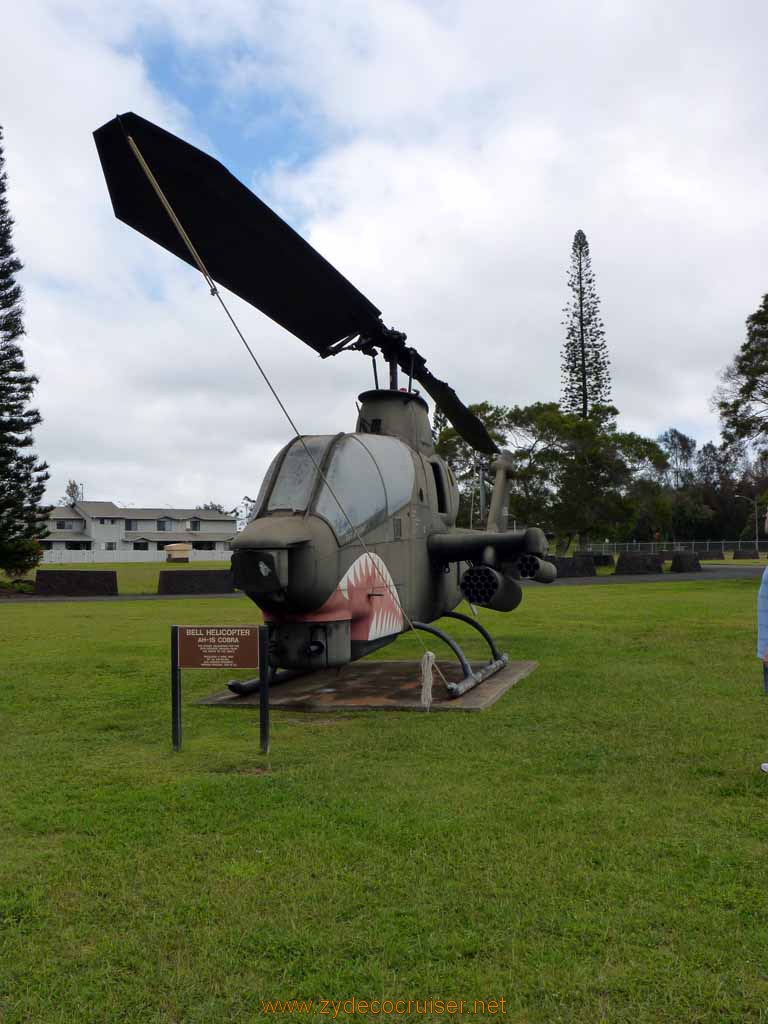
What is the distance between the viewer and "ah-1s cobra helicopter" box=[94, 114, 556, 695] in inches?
235

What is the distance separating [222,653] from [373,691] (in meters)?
3.01

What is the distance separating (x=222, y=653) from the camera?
6191mm

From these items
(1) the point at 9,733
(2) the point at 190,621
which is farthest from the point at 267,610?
(2) the point at 190,621

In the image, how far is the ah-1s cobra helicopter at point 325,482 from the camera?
19.6 feet

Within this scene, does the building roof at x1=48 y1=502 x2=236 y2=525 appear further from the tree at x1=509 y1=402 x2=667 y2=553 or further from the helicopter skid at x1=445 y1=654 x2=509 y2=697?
the helicopter skid at x1=445 y1=654 x2=509 y2=697

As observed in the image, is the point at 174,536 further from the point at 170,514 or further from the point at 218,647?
the point at 218,647

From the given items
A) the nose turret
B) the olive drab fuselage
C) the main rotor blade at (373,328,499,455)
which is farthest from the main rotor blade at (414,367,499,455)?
the nose turret

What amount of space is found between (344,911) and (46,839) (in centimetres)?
188

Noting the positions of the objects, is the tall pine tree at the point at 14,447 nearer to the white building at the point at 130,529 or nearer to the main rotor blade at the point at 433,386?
the main rotor blade at the point at 433,386

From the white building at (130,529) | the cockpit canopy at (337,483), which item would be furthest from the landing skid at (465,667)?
the white building at (130,529)

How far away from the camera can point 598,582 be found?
105 ft

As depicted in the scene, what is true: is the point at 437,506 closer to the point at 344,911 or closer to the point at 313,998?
the point at 344,911

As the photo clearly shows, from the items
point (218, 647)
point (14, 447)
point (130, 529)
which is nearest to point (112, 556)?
point (130, 529)

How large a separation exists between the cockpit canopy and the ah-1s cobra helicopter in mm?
15
